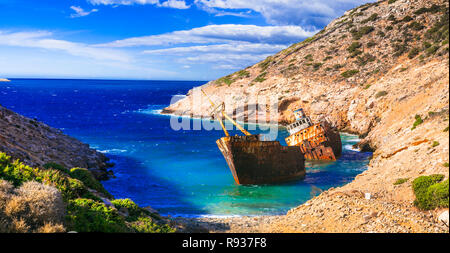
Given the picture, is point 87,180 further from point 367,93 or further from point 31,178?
point 367,93

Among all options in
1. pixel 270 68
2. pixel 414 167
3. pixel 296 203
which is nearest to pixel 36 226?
pixel 414 167

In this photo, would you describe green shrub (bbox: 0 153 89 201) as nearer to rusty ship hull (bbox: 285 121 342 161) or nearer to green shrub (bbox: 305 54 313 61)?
rusty ship hull (bbox: 285 121 342 161)

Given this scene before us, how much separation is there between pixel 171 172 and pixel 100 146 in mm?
18379

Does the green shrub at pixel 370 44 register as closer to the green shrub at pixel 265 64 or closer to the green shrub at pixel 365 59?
the green shrub at pixel 365 59

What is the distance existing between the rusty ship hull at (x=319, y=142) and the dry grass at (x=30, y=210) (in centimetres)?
3067

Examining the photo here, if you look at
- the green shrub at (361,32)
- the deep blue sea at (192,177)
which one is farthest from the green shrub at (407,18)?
the deep blue sea at (192,177)

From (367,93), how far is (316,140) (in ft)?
65.3

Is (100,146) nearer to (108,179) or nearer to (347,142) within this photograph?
(108,179)

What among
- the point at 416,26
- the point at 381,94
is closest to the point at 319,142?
the point at 381,94

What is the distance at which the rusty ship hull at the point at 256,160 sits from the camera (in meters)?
27.3

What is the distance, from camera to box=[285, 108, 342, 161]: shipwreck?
122 ft

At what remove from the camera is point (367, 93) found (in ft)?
173

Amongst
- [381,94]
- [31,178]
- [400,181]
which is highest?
[381,94]

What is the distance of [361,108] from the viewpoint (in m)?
51.9
